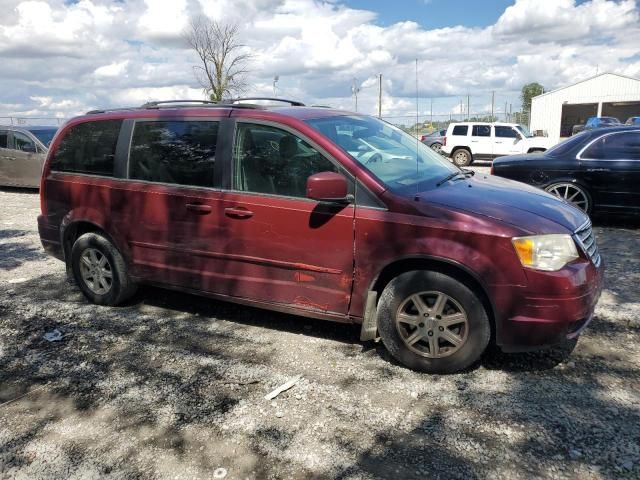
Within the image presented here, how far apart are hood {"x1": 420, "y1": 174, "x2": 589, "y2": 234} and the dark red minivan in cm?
2

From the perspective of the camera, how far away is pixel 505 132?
61.2ft

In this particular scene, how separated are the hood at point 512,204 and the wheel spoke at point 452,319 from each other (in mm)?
650

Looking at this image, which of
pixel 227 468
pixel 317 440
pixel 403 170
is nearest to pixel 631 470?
pixel 317 440

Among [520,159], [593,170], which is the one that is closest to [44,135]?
[520,159]

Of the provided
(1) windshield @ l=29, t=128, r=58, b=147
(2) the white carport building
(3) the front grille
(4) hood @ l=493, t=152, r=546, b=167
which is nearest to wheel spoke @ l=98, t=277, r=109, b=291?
(3) the front grille

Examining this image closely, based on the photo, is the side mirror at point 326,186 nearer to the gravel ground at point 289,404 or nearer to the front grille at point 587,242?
the gravel ground at point 289,404

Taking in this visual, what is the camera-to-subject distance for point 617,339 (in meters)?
3.89

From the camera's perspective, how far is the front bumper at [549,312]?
3.06m

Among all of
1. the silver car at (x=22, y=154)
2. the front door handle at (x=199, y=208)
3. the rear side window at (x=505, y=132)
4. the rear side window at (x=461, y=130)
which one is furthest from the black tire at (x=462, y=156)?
the front door handle at (x=199, y=208)

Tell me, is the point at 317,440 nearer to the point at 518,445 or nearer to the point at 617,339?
the point at 518,445

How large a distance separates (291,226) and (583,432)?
7.03ft

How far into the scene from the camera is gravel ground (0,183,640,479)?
8.51ft

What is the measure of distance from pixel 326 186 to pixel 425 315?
1.05m

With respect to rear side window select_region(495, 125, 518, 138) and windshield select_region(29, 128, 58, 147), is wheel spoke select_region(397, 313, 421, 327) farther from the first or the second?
rear side window select_region(495, 125, 518, 138)
